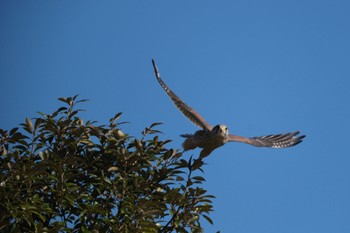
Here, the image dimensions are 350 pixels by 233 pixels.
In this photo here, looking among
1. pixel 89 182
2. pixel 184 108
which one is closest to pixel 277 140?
pixel 184 108

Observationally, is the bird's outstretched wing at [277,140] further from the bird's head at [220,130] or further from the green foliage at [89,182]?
the green foliage at [89,182]

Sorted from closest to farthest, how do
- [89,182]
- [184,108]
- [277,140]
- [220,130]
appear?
1. [89,182]
2. [220,130]
3. [184,108]
4. [277,140]

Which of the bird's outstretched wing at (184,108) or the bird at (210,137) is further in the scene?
the bird's outstretched wing at (184,108)

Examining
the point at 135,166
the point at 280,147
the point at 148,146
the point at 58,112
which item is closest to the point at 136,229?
the point at 135,166

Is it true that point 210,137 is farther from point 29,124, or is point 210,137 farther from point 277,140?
point 29,124

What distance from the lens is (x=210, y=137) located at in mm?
9039

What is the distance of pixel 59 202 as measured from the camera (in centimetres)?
616

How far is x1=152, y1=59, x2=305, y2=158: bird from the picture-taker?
29.5 feet

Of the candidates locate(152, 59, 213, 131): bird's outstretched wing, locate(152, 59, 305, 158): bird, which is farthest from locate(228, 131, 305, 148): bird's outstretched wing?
locate(152, 59, 213, 131): bird's outstretched wing

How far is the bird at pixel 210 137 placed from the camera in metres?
9.00

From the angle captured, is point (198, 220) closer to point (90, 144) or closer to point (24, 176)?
point (90, 144)

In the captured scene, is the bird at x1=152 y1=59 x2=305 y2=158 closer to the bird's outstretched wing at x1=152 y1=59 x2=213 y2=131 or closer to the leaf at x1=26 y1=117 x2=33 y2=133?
the bird's outstretched wing at x1=152 y1=59 x2=213 y2=131

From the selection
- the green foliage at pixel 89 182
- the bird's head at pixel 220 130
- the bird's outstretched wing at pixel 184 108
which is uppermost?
the bird's outstretched wing at pixel 184 108

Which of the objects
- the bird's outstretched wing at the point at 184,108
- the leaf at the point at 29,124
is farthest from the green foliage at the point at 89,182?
the bird's outstretched wing at the point at 184,108
